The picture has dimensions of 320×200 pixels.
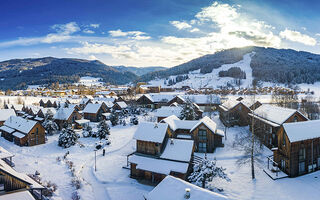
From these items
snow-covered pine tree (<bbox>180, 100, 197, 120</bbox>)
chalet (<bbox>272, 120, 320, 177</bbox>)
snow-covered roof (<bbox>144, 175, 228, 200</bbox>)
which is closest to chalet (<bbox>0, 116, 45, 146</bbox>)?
snow-covered pine tree (<bbox>180, 100, 197, 120</bbox>)

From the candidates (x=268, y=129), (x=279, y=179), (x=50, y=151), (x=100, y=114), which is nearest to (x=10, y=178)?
(x=50, y=151)

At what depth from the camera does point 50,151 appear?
35.7 metres

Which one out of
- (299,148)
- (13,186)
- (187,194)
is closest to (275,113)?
(299,148)

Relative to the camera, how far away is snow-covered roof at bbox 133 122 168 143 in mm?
25831

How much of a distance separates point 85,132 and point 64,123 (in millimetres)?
9199

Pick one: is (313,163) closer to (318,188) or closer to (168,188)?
(318,188)

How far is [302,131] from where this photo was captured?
23.6 meters

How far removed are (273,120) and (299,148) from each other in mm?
10452

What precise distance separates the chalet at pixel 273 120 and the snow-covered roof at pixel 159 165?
1397 centimetres

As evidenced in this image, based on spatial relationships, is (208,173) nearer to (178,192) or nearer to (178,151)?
(178,151)

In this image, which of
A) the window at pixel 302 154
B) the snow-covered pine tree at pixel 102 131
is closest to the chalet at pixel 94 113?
the snow-covered pine tree at pixel 102 131

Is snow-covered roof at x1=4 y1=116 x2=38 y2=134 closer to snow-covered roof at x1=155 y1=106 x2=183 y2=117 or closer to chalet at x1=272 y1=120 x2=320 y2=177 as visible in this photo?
snow-covered roof at x1=155 y1=106 x2=183 y2=117

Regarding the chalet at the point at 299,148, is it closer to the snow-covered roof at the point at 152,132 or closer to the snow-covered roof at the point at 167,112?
the snow-covered roof at the point at 152,132

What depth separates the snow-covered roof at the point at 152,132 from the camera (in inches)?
1017
